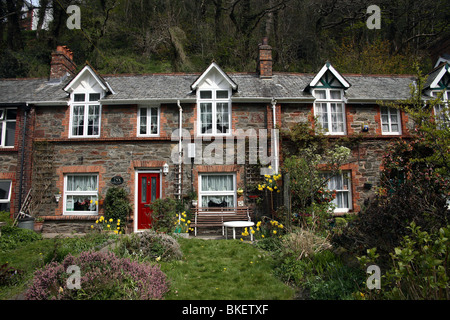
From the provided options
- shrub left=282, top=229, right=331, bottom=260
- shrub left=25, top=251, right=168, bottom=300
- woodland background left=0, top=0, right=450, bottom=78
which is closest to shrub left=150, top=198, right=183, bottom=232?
shrub left=282, top=229, right=331, bottom=260

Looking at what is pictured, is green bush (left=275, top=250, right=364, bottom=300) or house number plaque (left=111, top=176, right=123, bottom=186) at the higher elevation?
house number plaque (left=111, top=176, right=123, bottom=186)

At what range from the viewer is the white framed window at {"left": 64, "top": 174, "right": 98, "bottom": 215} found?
40.0 ft

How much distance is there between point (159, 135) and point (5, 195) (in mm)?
7229

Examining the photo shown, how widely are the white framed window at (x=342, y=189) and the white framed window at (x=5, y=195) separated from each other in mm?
13822

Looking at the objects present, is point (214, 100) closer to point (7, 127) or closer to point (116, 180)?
point (116, 180)

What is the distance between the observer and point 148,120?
12609 mm

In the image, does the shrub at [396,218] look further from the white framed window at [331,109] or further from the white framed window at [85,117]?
the white framed window at [85,117]

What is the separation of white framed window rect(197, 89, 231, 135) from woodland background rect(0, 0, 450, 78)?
1180cm

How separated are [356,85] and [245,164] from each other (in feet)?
23.3

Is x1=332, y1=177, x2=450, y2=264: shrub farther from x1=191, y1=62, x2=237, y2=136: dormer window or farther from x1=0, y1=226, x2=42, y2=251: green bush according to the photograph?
x1=0, y1=226, x2=42, y2=251: green bush

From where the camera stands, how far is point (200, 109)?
41.7ft

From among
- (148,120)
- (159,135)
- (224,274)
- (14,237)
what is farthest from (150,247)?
(148,120)

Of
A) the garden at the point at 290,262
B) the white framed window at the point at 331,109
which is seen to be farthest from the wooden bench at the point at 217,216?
the white framed window at the point at 331,109

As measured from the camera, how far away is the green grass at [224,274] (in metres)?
5.12
